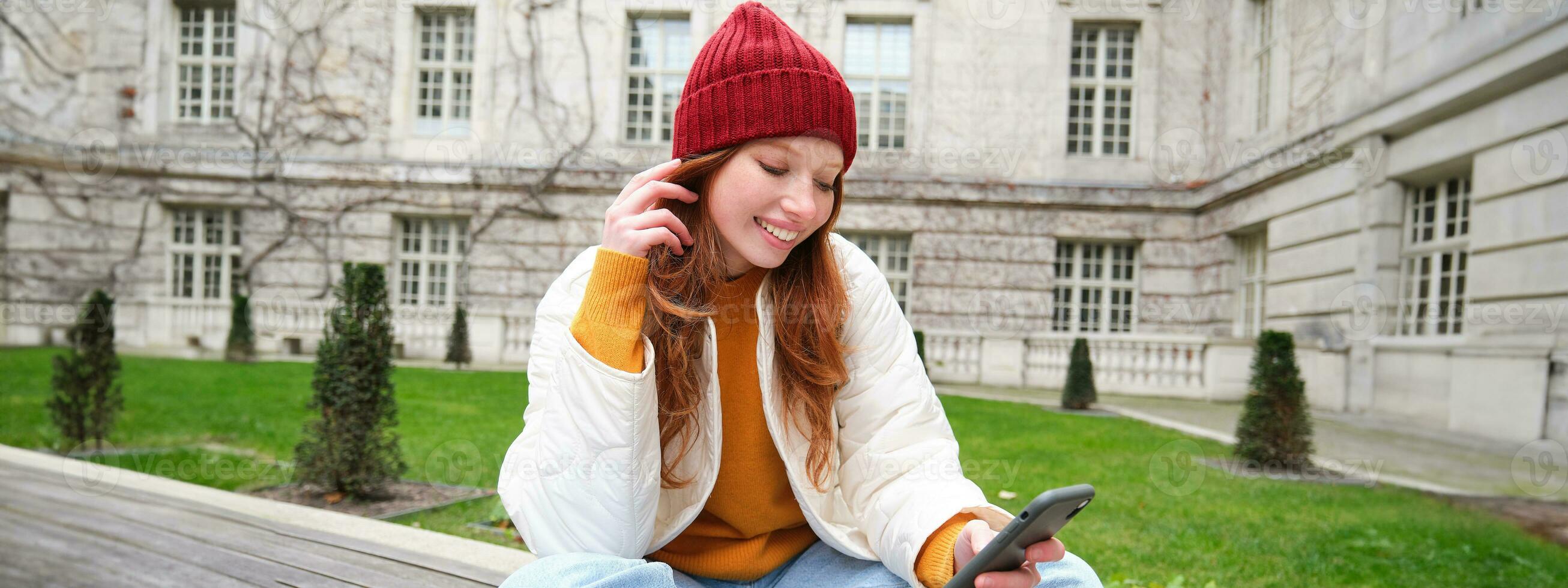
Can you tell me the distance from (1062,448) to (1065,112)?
17.2 feet

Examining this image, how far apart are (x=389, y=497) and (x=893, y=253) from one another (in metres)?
7.31

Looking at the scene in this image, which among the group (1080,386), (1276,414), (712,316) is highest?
(712,316)

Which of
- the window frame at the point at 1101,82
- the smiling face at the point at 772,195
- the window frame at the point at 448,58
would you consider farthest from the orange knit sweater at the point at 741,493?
the window frame at the point at 448,58

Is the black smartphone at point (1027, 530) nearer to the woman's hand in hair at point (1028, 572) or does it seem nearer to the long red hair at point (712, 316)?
the woman's hand in hair at point (1028, 572)

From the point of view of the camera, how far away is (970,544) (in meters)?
1.06

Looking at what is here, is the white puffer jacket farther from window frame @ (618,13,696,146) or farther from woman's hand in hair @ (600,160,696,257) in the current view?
window frame @ (618,13,696,146)

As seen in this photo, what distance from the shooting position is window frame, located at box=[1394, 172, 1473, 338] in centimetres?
639

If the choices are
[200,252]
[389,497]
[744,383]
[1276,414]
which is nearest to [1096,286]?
[1276,414]

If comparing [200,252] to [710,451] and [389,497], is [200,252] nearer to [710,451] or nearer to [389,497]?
[389,497]

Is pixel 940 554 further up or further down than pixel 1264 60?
further down

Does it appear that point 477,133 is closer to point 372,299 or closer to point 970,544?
point 372,299

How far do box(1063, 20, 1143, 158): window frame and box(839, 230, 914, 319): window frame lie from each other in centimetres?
235

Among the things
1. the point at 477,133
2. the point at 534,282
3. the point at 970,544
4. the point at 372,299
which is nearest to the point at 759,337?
the point at 970,544

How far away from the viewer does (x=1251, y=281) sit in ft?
30.1
